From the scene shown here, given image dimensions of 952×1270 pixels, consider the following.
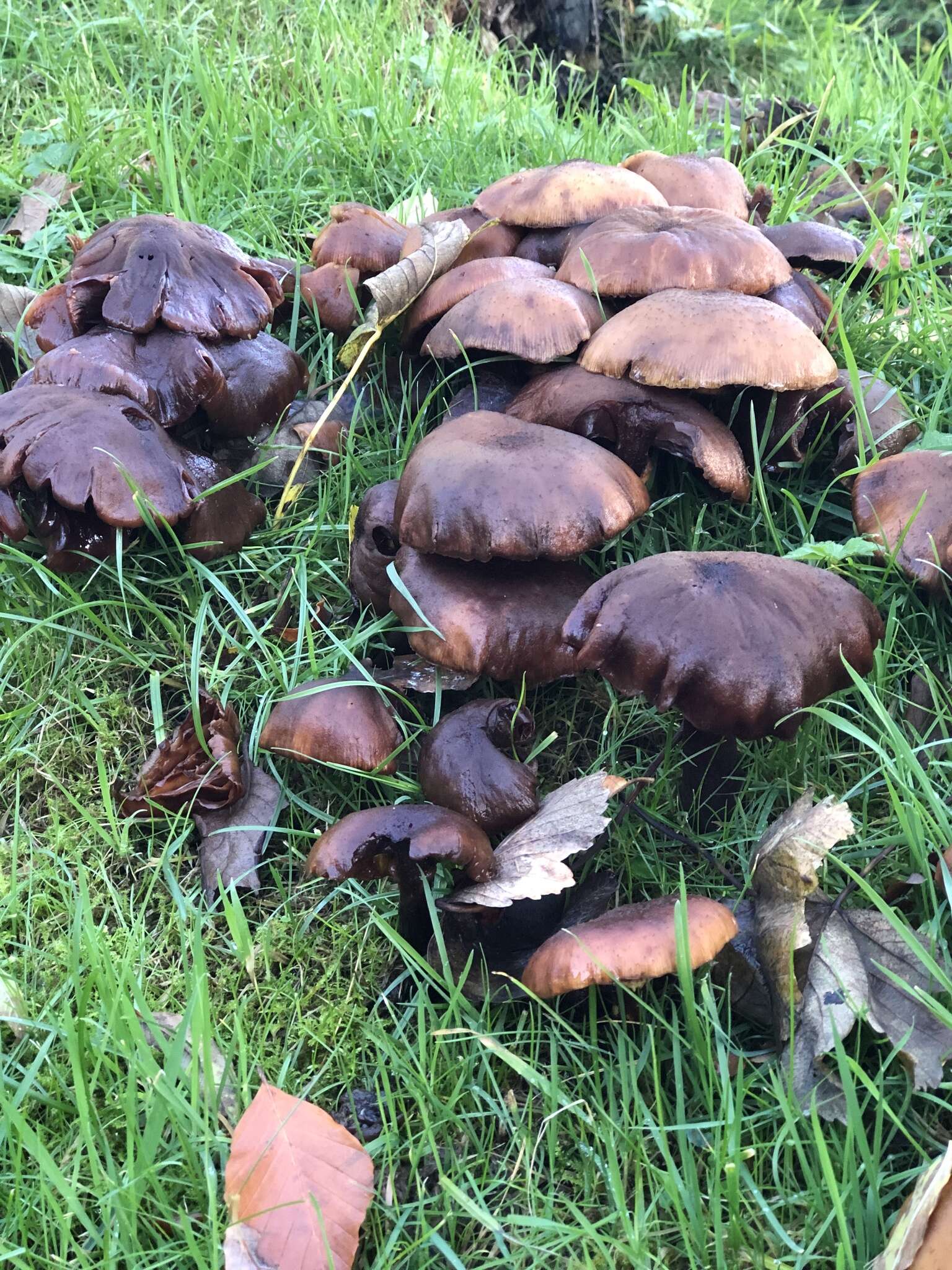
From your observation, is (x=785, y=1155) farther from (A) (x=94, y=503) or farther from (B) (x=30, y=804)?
(A) (x=94, y=503)

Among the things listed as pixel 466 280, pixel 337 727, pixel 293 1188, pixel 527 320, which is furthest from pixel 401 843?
pixel 466 280

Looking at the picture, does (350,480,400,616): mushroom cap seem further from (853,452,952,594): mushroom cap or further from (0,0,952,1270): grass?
(853,452,952,594): mushroom cap

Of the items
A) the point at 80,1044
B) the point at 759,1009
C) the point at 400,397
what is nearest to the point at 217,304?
the point at 400,397

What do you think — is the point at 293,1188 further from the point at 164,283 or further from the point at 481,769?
the point at 164,283

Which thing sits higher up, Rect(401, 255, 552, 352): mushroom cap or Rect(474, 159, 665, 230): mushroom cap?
Rect(474, 159, 665, 230): mushroom cap

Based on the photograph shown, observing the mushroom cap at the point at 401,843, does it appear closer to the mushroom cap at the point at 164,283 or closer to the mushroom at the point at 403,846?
the mushroom at the point at 403,846

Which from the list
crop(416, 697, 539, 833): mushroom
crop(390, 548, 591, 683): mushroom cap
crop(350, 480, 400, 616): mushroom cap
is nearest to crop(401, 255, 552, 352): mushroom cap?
crop(350, 480, 400, 616): mushroom cap
